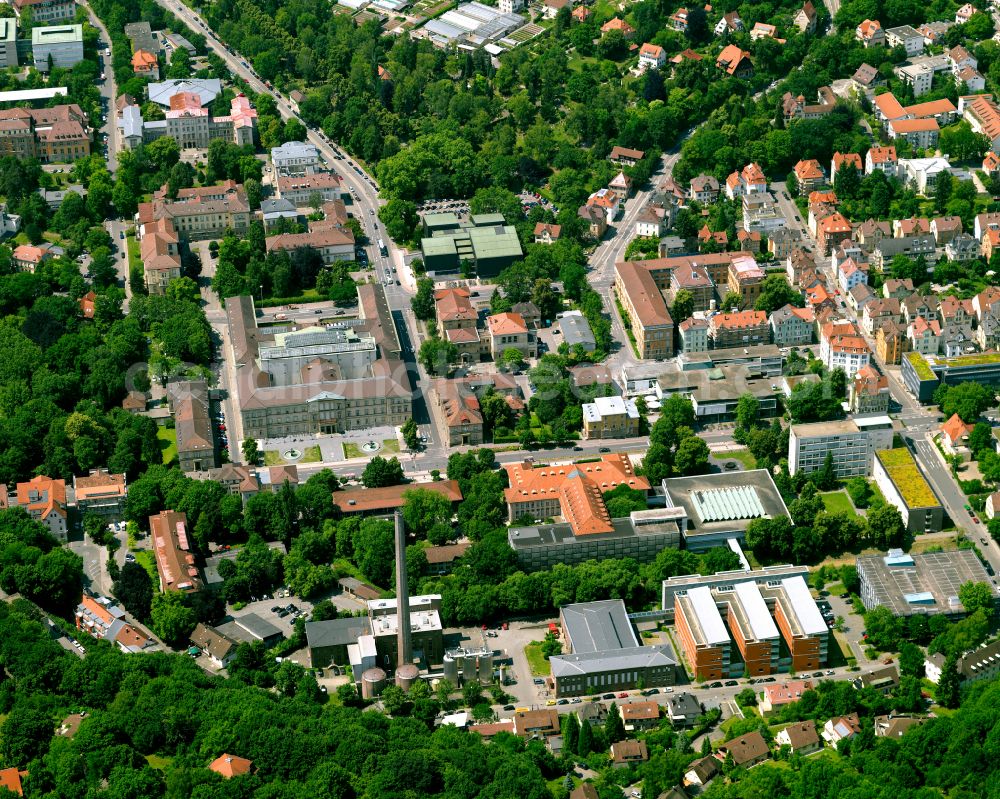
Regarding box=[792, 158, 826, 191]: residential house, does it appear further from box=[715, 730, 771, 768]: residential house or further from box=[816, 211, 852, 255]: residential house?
box=[715, 730, 771, 768]: residential house

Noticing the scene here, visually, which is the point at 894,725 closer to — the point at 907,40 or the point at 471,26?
the point at 907,40

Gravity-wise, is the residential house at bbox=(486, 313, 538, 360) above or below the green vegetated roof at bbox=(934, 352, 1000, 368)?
below

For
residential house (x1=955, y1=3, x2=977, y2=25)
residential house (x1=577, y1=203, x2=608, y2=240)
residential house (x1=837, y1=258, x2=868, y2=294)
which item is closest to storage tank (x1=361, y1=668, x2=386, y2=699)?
residential house (x1=837, y1=258, x2=868, y2=294)

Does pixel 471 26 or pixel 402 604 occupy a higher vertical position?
pixel 402 604

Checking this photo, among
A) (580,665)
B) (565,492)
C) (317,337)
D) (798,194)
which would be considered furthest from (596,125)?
(580,665)

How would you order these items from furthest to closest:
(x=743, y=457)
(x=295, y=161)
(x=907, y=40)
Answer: (x=907, y=40)
(x=295, y=161)
(x=743, y=457)

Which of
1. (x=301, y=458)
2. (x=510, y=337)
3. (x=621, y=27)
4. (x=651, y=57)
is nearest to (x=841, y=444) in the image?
(x=510, y=337)

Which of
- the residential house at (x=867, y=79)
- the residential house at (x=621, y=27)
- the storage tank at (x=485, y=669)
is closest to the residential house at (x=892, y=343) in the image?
the residential house at (x=867, y=79)
